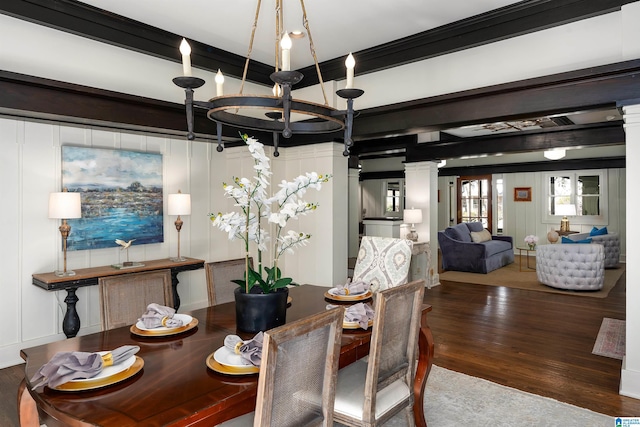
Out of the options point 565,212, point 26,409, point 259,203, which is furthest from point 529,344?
point 565,212

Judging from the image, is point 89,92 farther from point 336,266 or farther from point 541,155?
point 541,155

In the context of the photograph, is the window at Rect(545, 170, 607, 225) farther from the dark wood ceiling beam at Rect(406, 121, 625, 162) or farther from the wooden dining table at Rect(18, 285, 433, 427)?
the wooden dining table at Rect(18, 285, 433, 427)

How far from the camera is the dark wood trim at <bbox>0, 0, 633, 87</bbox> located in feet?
9.46

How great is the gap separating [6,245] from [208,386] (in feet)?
9.91

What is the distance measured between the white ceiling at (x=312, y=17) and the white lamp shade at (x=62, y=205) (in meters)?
1.53

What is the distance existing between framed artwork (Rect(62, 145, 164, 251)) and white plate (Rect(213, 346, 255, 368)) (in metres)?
2.81

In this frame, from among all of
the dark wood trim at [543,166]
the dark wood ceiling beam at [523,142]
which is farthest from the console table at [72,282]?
the dark wood trim at [543,166]

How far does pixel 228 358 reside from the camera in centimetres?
160

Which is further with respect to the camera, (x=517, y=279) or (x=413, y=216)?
(x=517, y=279)

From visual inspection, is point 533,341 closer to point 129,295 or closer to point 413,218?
point 413,218

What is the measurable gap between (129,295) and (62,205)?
154cm

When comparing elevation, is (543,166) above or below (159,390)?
above

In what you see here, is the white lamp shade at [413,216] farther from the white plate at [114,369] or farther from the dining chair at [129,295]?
the white plate at [114,369]

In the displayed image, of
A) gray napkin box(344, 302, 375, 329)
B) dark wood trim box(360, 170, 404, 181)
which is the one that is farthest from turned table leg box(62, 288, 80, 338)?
dark wood trim box(360, 170, 404, 181)
